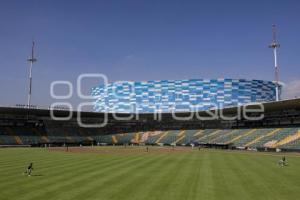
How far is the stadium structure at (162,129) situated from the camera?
81.9 m

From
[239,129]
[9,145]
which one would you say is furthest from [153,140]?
[9,145]

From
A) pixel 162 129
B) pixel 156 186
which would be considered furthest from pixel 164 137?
pixel 156 186

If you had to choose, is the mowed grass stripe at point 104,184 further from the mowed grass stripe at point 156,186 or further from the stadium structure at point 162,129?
the stadium structure at point 162,129

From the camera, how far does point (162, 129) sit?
125 metres

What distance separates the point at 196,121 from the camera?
117688mm

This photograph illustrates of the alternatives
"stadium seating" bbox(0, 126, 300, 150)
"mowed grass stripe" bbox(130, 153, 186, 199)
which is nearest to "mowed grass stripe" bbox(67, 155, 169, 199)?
"mowed grass stripe" bbox(130, 153, 186, 199)

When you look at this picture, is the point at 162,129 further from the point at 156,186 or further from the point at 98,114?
the point at 156,186

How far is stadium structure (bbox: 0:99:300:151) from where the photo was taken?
81.9 metres

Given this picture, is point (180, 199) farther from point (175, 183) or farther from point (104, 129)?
point (104, 129)

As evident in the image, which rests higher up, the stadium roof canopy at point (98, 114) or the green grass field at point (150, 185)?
the stadium roof canopy at point (98, 114)

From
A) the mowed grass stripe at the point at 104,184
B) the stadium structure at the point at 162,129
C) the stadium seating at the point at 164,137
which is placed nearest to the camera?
the mowed grass stripe at the point at 104,184

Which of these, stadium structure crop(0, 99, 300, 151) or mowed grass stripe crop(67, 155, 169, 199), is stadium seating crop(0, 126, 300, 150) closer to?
stadium structure crop(0, 99, 300, 151)

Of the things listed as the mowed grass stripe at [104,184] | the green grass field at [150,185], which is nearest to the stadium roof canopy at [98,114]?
the green grass field at [150,185]

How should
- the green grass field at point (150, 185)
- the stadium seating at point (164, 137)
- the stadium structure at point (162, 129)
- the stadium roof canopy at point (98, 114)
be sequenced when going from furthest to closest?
the stadium structure at point (162, 129) < the stadium seating at point (164, 137) < the stadium roof canopy at point (98, 114) < the green grass field at point (150, 185)
